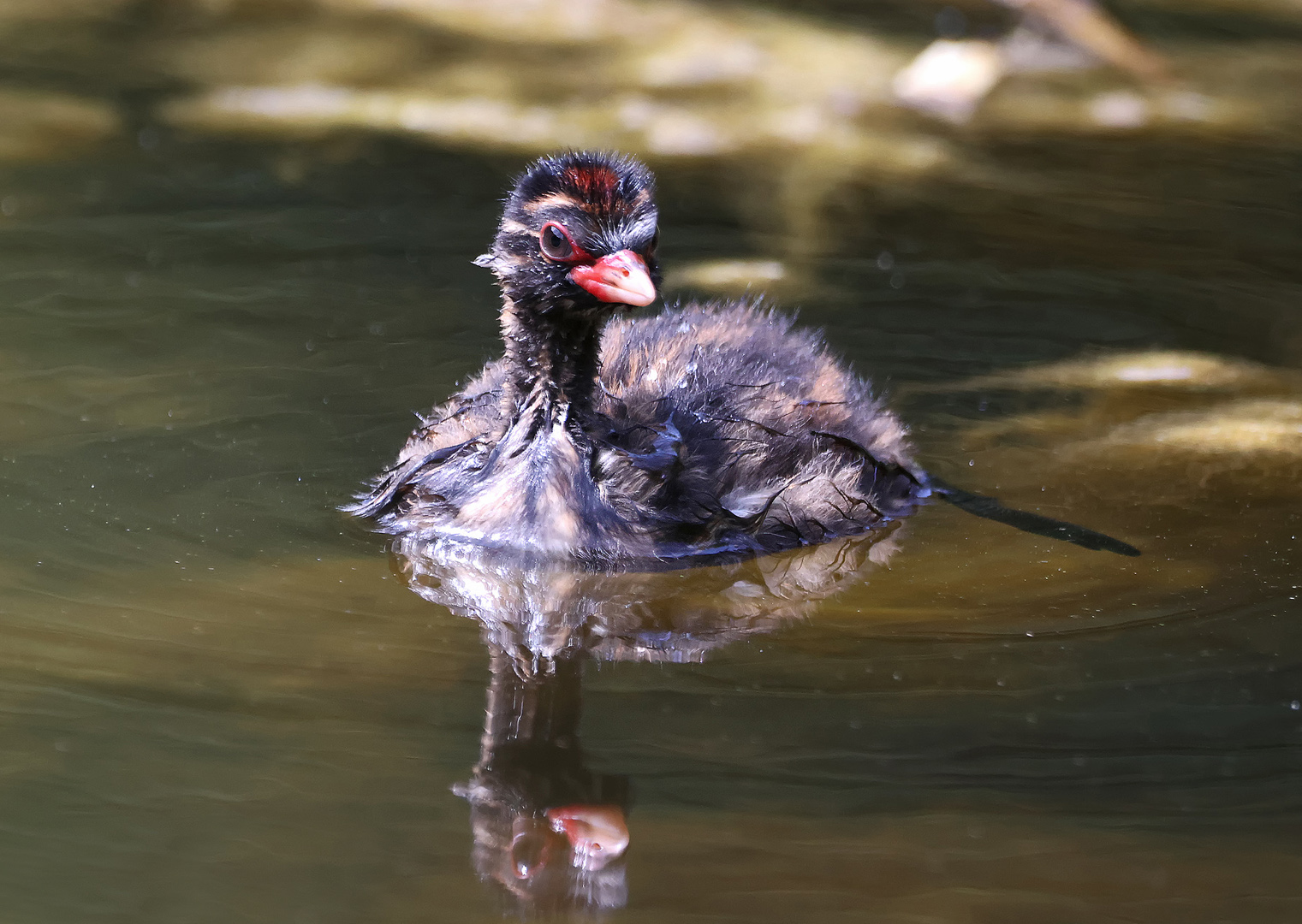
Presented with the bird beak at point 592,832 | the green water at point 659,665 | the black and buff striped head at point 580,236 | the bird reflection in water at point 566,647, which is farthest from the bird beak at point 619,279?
the bird beak at point 592,832

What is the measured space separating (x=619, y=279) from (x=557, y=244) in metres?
0.23

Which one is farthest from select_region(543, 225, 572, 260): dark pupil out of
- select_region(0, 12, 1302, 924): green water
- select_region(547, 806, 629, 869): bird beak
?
select_region(547, 806, 629, 869): bird beak

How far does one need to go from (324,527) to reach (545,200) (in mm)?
1141

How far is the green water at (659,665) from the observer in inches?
126

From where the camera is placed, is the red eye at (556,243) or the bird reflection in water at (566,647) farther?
the red eye at (556,243)

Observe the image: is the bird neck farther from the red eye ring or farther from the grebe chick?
the red eye ring

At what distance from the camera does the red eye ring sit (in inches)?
183

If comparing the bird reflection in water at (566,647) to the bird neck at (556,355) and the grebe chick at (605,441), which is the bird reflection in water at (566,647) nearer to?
the grebe chick at (605,441)

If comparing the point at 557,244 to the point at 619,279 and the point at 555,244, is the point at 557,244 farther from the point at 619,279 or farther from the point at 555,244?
the point at 619,279

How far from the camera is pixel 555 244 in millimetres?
4676

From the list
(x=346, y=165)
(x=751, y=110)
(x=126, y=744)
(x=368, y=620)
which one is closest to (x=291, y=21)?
(x=346, y=165)

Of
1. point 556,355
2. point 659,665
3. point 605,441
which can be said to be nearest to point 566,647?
point 659,665

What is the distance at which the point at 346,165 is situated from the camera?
7988mm

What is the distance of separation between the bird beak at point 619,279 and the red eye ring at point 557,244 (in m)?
0.05
